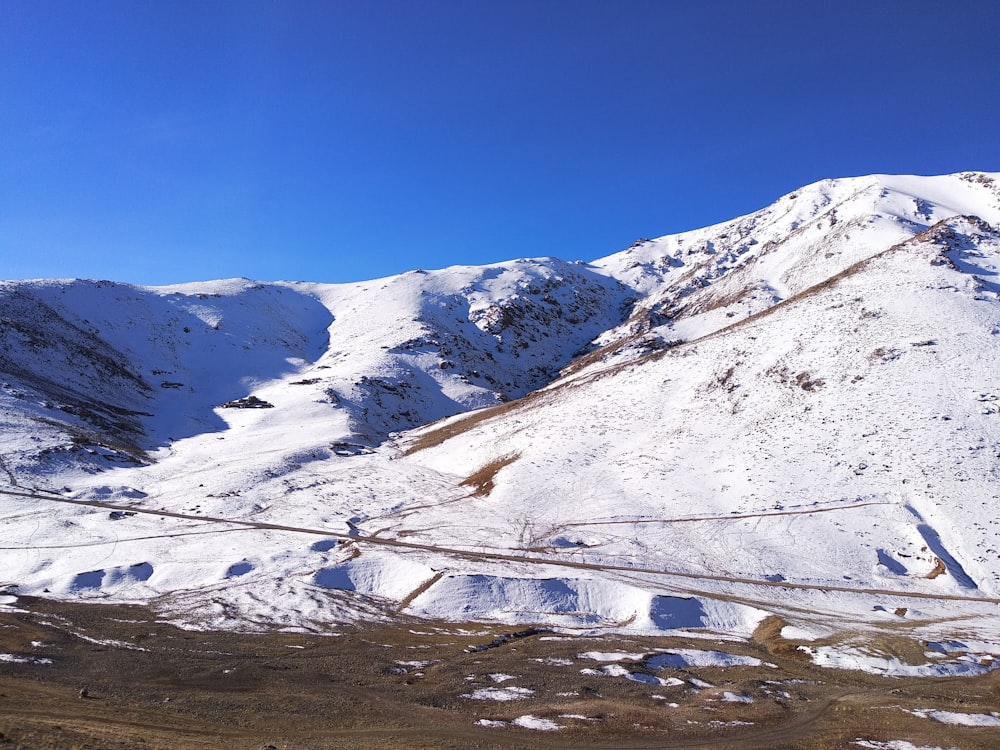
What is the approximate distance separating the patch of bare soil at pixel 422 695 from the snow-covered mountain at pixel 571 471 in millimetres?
4678

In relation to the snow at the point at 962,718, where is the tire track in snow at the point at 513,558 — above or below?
above

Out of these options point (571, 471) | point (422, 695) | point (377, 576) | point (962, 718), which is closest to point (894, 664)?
point (962, 718)

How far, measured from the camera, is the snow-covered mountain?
31.0 m

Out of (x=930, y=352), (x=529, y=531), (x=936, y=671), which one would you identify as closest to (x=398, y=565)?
(x=529, y=531)

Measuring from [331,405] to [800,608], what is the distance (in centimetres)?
6736

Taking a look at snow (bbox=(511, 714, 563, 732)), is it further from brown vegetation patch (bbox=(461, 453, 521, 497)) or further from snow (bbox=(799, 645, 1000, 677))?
brown vegetation patch (bbox=(461, 453, 521, 497))

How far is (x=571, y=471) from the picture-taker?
50156 millimetres

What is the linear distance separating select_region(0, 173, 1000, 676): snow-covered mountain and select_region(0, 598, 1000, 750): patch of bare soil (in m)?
4.68

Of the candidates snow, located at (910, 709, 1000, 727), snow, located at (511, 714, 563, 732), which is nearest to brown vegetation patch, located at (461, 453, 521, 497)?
snow, located at (511, 714, 563, 732)

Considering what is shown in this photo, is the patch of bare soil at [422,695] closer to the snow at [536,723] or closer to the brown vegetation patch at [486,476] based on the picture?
the snow at [536,723]

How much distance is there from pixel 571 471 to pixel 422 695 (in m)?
33.0

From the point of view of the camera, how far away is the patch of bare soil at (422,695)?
15.4 meters

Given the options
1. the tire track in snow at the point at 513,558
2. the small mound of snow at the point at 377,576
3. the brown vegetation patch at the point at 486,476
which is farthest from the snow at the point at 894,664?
the brown vegetation patch at the point at 486,476

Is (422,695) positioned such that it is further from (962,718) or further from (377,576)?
(962,718)
